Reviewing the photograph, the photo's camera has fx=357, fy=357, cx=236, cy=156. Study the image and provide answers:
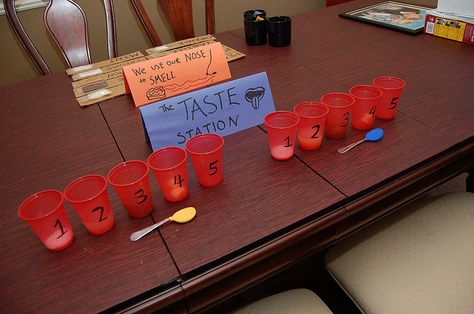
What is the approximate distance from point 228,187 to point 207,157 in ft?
0.28

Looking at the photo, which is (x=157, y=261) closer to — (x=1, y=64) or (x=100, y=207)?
(x=100, y=207)

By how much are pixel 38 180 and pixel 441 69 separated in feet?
3.87

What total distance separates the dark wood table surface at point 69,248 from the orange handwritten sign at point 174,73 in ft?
0.52

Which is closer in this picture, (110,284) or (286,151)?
(110,284)

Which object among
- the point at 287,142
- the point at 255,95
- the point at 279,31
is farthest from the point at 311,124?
the point at 279,31

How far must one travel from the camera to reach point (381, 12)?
1.63 metres

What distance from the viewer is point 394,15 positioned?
1574 mm

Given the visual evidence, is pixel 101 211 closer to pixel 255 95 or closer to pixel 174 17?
pixel 255 95

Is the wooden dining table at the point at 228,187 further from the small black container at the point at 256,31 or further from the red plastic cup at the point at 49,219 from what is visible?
the small black container at the point at 256,31

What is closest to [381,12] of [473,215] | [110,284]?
[473,215]

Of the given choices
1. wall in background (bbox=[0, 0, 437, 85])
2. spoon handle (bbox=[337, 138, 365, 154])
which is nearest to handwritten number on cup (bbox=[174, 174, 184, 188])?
spoon handle (bbox=[337, 138, 365, 154])

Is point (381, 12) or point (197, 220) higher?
point (381, 12)

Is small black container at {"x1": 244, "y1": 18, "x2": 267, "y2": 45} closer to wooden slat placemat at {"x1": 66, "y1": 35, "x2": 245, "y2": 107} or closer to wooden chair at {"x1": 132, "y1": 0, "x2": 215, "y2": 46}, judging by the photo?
wooden slat placemat at {"x1": 66, "y1": 35, "x2": 245, "y2": 107}

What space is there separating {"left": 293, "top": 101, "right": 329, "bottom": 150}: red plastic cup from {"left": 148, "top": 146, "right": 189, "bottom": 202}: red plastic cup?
0.88ft
